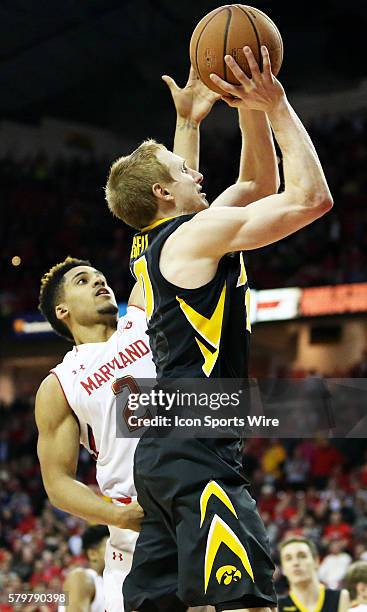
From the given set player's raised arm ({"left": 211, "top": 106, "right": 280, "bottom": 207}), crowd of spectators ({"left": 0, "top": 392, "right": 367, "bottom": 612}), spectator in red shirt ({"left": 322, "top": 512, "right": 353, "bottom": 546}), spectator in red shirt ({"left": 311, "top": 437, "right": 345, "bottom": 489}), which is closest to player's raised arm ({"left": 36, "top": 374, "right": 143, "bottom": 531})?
player's raised arm ({"left": 211, "top": 106, "right": 280, "bottom": 207})

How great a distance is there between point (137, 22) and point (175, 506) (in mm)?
14923

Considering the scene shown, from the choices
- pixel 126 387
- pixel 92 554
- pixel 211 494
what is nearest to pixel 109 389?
pixel 126 387

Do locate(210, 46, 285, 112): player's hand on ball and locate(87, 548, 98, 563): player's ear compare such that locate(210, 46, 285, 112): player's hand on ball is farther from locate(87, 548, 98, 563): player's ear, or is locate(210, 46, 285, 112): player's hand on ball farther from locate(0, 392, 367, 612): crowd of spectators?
locate(0, 392, 367, 612): crowd of spectators

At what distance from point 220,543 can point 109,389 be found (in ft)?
3.68

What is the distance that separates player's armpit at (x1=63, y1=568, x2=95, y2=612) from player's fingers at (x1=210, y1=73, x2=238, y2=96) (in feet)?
8.72

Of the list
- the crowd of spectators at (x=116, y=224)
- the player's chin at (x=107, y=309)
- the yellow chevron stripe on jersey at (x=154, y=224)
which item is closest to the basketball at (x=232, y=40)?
the yellow chevron stripe on jersey at (x=154, y=224)

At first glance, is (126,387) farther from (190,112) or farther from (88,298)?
(190,112)

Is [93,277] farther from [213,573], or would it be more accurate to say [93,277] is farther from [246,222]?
[213,573]

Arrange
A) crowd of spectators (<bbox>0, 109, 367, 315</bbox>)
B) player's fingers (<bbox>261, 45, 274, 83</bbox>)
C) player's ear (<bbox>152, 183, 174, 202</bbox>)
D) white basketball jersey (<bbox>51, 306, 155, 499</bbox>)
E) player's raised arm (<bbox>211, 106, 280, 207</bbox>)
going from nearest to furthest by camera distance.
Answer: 1. player's fingers (<bbox>261, 45, 274, 83</bbox>)
2. player's ear (<bbox>152, 183, 174, 202</bbox>)
3. player's raised arm (<bbox>211, 106, 280, 207</bbox>)
4. white basketball jersey (<bbox>51, 306, 155, 499</bbox>)
5. crowd of spectators (<bbox>0, 109, 367, 315</bbox>)

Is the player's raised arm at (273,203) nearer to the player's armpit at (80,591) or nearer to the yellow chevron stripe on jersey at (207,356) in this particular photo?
the yellow chevron stripe on jersey at (207,356)

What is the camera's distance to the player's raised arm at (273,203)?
2688mm

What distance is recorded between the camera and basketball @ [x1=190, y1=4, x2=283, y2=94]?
2973mm

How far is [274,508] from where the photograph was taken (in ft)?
39.5

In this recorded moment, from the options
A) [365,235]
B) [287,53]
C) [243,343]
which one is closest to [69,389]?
[243,343]
